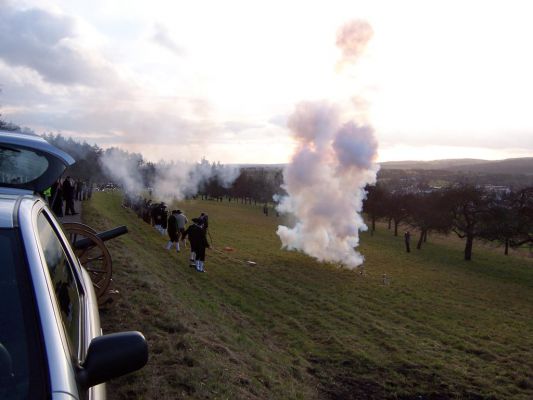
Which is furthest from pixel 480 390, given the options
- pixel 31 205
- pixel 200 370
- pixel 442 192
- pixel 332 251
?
pixel 442 192

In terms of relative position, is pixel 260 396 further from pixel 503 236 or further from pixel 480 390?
pixel 503 236

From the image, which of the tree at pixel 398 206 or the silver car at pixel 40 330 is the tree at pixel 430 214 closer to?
the tree at pixel 398 206

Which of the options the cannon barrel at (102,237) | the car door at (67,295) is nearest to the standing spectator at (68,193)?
the cannon barrel at (102,237)

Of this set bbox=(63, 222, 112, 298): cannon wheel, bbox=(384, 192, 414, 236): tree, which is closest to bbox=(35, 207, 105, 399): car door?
bbox=(63, 222, 112, 298): cannon wheel

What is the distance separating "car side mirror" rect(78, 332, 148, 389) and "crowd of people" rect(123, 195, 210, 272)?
13193 mm

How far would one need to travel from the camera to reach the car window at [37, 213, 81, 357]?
205 cm

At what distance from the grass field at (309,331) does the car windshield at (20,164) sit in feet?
8.91

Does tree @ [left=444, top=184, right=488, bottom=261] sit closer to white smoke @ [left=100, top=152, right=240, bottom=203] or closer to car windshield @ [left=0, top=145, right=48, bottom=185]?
white smoke @ [left=100, top=152, right=240, bottom=203]

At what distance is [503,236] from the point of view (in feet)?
103

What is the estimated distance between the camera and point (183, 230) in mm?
18891

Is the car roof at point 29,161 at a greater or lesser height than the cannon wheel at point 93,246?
greater

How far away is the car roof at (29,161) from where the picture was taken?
2689 millimetres

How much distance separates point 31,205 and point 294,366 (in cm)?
672

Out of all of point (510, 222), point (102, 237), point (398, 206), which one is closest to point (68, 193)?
point (102, 237)
